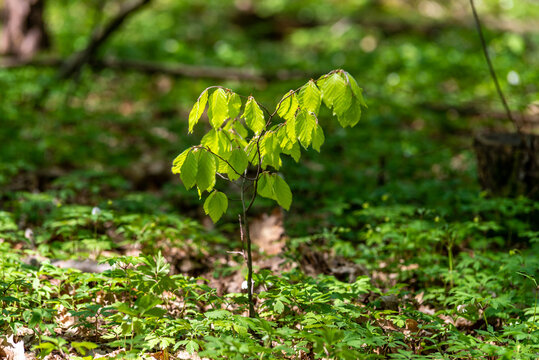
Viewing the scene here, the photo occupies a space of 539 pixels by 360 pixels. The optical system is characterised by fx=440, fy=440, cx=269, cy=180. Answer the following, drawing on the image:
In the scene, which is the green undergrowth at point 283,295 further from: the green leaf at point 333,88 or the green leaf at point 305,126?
the green leaf at point 333,88

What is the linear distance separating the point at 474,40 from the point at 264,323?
11227 millimetres

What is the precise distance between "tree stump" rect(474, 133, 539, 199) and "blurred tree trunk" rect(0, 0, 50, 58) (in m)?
8.96

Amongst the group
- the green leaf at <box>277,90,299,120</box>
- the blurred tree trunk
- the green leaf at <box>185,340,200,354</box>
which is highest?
the blurred tree trunk

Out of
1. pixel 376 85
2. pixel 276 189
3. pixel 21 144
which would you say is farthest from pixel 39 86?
pixel 276 189

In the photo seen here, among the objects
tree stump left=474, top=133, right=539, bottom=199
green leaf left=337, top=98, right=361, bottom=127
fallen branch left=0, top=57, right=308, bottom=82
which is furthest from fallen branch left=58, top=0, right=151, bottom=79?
green leaf left=337, top=98, right=361, bottom=127

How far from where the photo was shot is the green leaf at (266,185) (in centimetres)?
223

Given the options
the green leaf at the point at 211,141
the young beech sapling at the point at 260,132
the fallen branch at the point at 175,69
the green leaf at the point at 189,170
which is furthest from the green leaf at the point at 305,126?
the fallen branch at the point at 175,69

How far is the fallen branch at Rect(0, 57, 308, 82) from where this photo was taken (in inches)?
345

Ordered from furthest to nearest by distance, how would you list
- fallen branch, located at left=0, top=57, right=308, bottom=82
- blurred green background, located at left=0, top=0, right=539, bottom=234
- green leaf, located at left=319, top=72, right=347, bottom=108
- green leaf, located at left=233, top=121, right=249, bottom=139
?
fallen branch, located at left=0, top=57, right=308, bottom=82, blurred green background, located at left=0, top=0, right=539, bottom=234, green leaf, located at left=233, top=121, right=249, bottom=139, green leaf, located at left=319, top=72, right=347, bottom=108

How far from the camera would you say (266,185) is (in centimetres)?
225

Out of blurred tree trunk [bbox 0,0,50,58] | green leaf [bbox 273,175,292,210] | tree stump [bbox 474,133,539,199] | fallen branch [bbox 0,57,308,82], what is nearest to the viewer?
green leaf [bbox 273,175,292,210]

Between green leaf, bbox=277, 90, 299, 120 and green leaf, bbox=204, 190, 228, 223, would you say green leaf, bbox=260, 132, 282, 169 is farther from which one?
green leaf, bbox=204, 190, 228, 223

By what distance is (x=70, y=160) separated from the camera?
226 inches

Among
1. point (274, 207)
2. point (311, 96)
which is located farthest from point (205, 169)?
point (274, 207)
